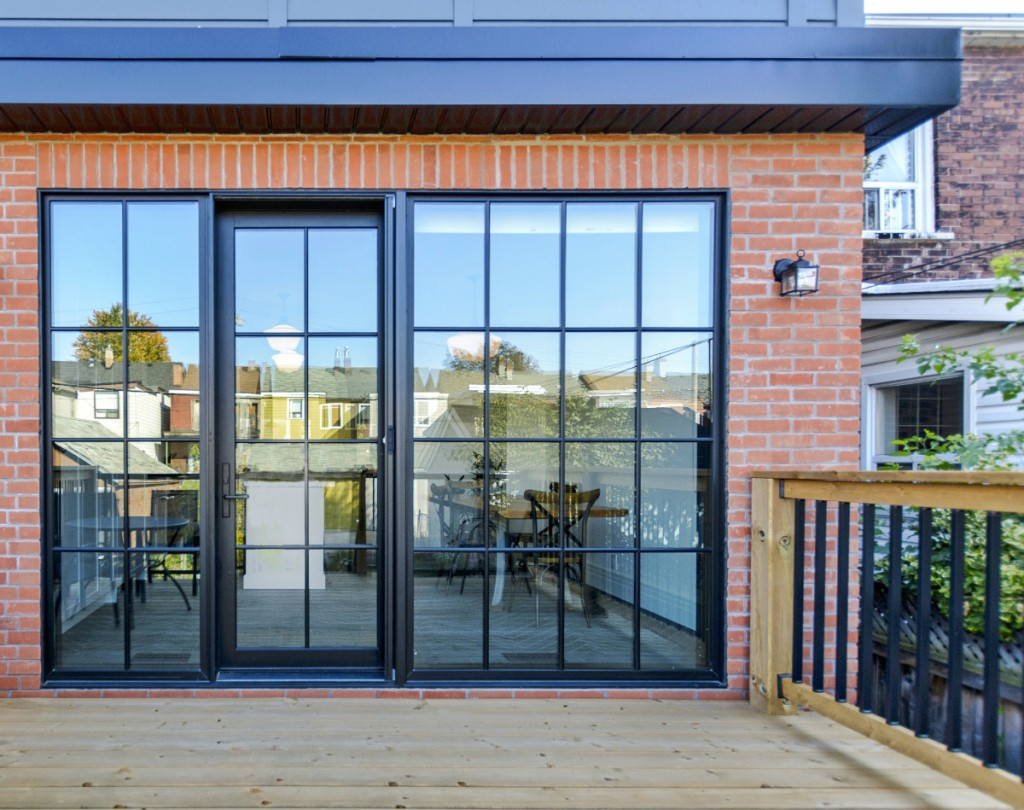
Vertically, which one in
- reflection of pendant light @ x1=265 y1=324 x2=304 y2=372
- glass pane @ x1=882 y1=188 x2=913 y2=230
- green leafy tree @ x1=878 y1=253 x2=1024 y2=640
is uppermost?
glass pane @ x1=882 y1=188 x2=913 y2=230

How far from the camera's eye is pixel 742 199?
9.82ft

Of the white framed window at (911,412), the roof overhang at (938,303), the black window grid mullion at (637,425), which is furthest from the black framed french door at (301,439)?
the white framed window at (911,412)

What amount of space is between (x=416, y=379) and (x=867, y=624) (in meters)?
2.10

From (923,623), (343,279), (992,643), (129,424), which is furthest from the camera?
(343,279)

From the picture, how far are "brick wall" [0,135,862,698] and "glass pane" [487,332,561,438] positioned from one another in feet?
2.52

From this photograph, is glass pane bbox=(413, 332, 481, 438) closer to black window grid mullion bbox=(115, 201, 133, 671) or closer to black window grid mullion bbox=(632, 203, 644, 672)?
black window grid mullion bbox=(632, 203, 644, 672)

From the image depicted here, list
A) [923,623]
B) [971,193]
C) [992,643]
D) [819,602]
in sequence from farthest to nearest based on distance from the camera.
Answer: [971,193], [819,602], [923,623], [992,643]

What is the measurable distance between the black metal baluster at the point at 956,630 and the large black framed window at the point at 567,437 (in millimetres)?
1098

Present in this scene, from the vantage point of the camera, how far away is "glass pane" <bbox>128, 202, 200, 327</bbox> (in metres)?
2.98

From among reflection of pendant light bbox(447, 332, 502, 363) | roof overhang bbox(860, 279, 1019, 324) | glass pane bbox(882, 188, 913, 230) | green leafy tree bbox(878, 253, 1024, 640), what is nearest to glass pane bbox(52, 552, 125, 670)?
reflection of pendant light bbox(447, 332, 502, 363)

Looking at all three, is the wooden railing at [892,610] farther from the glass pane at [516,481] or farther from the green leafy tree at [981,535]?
the glass pane at [516,481]

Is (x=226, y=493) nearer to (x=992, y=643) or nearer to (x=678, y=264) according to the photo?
(x=678, y=264)

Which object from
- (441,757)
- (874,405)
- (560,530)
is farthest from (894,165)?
(441,757)

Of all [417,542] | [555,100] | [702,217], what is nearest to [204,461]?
[417,542]
